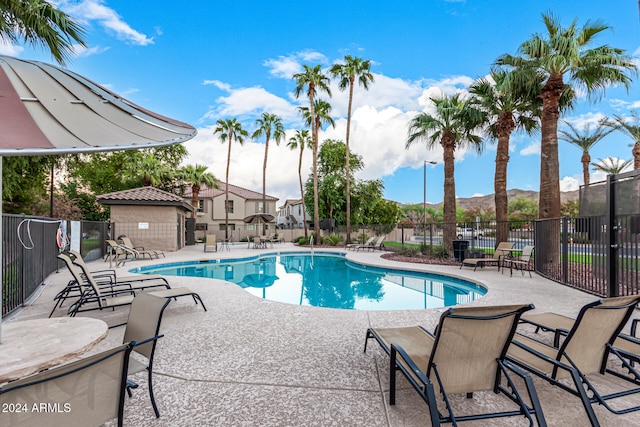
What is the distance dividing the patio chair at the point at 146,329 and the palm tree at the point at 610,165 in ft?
120

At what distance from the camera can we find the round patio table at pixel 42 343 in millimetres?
1762

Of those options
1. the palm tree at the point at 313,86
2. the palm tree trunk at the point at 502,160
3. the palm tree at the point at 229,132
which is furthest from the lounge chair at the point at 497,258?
the palm tree at the point at 229,132

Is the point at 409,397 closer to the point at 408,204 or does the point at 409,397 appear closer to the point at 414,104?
the point at 414,104

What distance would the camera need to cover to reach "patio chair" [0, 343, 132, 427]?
134 cm

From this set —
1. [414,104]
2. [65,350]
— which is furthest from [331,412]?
[414,104]

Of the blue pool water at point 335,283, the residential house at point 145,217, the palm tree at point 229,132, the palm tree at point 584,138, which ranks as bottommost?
the blue pool water at point 335,283

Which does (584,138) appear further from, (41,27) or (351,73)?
(41,27)

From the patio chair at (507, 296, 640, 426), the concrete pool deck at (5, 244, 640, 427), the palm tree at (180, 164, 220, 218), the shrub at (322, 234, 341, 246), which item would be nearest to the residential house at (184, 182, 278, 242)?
the palm tree at (180, 164, 220, 218)

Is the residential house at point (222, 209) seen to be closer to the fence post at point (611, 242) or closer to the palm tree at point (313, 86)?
the palm tree at point (313, 86)

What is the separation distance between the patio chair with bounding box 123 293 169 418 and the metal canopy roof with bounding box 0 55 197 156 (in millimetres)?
1276

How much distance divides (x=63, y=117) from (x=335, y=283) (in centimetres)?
955

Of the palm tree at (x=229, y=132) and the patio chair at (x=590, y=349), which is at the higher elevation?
the palm tree at (x=229, y=132)

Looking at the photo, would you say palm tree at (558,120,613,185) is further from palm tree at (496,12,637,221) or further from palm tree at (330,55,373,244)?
palm tree at (496,12,637,221)

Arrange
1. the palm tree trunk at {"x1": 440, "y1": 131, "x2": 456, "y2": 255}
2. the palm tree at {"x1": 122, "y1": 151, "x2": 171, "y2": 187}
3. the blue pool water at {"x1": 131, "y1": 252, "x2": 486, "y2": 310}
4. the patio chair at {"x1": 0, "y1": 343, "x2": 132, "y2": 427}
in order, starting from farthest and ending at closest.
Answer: the palm tree at {"x1": 122, "y1": 151, "x2": 171, "y2": 187}
the palm tree trunk at {"x1": 440, "y1": 131, "x2": 456, "y2": 255}
the blue pool water at {"x1": 131, "y1": 252, "x2": 486, "y2": 310}
the patio chair at {"x1": 0, "y1": 343, "x2": 132, "y2": 427}
